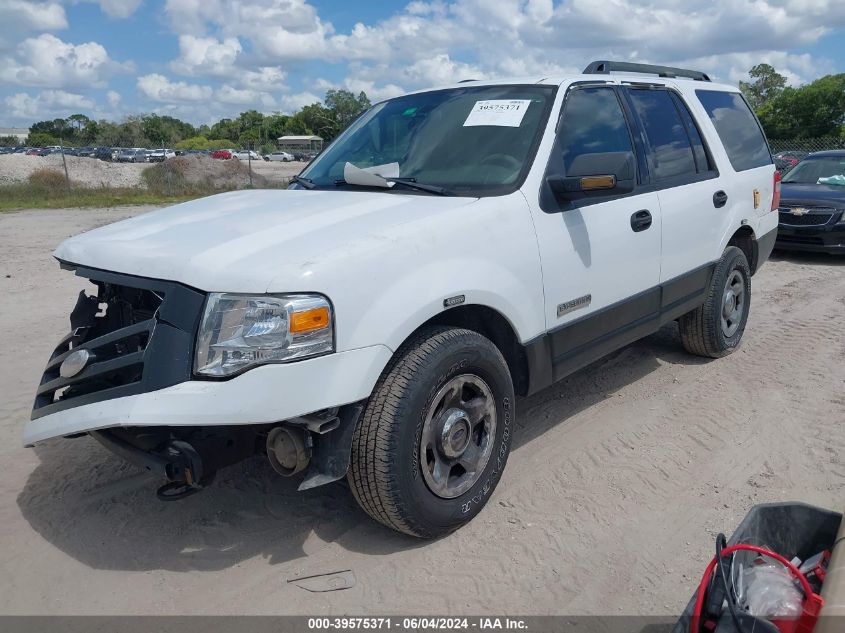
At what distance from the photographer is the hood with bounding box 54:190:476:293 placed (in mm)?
2680

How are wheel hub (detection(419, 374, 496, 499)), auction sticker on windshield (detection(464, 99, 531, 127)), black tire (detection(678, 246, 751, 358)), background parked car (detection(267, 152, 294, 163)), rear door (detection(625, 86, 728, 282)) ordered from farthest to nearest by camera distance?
background parked car (detection(267, 152, 294, 163)), black tire (detection(678, 246, 751, 358)), rear door (detection(625, 86, 728, 282)), auction sticker on windshield (detection(464, 99, 531, 127)), wheel hub (detection(419, 374, 496, 499))

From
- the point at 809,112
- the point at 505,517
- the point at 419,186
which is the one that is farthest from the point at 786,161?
the point at 809,112

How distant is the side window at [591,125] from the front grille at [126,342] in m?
2.13

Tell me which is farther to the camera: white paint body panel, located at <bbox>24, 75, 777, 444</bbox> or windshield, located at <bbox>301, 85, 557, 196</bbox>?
windshield, located at <bbox>301, 85, 557, 196</bbox>

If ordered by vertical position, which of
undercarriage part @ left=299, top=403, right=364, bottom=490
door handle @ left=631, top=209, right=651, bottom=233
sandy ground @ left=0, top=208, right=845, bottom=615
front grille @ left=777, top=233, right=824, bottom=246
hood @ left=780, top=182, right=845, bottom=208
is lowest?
sandy ground @ left=0, top=208, right=845, bottom=615

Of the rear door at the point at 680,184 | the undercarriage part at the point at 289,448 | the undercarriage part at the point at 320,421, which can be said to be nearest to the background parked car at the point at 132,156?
the rear door at the point at 680,184

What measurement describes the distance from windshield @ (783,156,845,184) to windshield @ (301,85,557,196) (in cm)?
900

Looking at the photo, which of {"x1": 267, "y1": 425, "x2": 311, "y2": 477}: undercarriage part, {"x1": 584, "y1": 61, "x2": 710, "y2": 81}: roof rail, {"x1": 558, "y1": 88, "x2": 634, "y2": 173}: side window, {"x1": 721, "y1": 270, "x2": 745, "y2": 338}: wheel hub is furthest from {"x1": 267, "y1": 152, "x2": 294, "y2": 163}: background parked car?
{"x1": 267, "y1": 425, "x2": 311, "y2": 477}: undercarriage part

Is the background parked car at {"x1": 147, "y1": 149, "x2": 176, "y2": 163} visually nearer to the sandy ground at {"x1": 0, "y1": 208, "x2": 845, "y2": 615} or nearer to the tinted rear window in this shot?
the tinted rear window

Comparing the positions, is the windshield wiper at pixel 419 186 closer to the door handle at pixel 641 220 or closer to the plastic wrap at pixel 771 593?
the door handle at pixel 641 220

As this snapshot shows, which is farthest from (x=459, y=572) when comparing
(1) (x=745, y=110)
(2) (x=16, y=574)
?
(1) (x=745, y=110)

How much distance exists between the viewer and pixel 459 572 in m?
3.05

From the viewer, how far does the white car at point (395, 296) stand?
2643 mm

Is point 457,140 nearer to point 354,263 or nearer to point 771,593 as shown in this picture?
point 354,263
